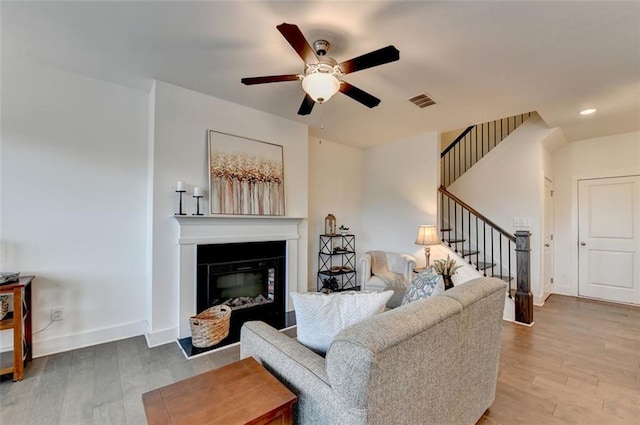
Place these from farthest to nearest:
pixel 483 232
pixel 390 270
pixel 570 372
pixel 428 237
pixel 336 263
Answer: pixel 336 263, pixel 483 232, pixel 390 270, pixel 428 237, pixel 570 372

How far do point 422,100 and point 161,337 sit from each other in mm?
3698

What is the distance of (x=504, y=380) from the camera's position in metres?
2.33

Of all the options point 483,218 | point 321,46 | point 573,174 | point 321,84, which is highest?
point 321,46

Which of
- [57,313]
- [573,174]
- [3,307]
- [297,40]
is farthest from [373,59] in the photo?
[573,174]

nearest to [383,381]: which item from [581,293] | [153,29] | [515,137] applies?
[153,29]

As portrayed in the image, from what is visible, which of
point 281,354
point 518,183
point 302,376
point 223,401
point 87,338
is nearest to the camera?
point 223,401

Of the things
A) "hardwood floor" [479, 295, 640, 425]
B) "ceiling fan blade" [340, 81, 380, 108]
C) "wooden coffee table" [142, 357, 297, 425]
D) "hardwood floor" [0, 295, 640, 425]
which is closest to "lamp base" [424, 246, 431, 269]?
"hardwood floor" [479, 295, 640, 425]

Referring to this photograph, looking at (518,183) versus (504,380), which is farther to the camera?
(518,183)

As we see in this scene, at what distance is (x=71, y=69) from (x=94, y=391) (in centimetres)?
276

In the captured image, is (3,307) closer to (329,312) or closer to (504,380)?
(329,312)

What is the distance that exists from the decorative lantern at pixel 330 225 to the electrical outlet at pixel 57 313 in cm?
341

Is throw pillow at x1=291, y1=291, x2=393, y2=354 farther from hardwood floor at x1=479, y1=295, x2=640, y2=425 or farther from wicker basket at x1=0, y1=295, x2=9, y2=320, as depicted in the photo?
wicker basket at x1=0, y1=295, x2=9, y2=320

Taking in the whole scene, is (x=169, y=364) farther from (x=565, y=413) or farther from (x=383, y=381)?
(x=565, y=413)

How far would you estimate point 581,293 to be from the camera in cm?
480
